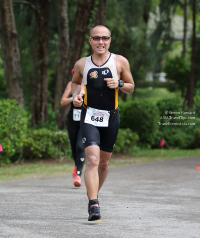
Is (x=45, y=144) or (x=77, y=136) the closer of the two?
(x=77, y=136)

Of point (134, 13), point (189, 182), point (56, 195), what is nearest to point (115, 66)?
point (56, 195)

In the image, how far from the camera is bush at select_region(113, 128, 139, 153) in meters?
17.7

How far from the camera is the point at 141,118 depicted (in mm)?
19984

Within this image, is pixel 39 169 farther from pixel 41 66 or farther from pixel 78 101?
pixel 41 66

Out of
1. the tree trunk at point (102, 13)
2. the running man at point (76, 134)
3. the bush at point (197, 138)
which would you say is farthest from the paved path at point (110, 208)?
the bush at point (197, 138)

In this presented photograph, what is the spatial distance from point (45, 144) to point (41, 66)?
5.65m

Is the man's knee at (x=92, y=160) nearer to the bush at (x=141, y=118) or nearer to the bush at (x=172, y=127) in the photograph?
the bush at (x=141, y=118)

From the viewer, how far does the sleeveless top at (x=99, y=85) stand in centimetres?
622

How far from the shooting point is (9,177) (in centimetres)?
1152

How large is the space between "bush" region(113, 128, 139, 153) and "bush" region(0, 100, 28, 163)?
4.42 meters

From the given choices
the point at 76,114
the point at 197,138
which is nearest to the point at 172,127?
the point at 197,138

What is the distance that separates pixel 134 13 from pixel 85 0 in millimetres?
18473

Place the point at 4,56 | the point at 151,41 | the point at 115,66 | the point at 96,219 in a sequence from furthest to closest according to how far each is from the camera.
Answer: the point at 151,41, the point at 4,56, the point at 115,66, the point at 96,219

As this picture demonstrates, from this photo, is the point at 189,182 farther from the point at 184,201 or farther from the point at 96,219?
the point at 96,219
